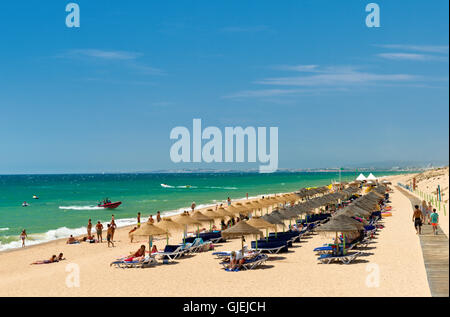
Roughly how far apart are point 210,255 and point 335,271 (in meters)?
5.38

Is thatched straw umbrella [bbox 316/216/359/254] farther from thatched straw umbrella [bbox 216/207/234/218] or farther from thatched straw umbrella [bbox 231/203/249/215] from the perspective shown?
thatched straw umbrella [bbox 231/203/249/215]

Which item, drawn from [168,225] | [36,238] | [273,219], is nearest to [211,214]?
[273,219]

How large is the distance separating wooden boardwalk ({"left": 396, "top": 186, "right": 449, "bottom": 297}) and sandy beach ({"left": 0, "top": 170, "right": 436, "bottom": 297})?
20cm

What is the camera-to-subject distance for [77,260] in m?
17.5

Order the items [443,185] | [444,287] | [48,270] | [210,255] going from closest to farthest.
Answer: [444,287], [48,270], [210,255], [443,185]

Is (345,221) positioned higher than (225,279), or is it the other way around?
(345,221)

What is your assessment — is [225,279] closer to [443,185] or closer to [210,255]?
[210,255]

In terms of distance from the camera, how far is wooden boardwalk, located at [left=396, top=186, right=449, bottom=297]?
1041 cm

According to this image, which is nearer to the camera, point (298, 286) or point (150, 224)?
point (298, 286)

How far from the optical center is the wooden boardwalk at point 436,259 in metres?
10.4

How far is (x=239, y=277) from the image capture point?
12.7 metres

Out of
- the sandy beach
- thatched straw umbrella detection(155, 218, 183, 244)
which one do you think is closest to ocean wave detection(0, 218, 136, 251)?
the sandy beach

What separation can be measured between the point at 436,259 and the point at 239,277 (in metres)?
6.13

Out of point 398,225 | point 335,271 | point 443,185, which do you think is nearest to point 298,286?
point 335,271
